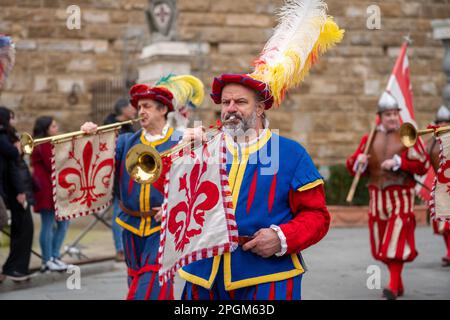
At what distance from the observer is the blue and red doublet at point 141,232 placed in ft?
21.5

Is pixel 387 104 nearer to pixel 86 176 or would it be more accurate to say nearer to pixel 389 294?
pixel 389 294

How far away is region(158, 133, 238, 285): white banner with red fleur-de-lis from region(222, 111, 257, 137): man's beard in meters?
0.06

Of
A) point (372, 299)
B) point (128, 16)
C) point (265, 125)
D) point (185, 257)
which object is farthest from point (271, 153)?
point (128, 16)

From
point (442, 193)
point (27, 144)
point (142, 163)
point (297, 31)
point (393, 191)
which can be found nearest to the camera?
point (142, 163)

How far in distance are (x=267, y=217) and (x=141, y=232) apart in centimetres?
225

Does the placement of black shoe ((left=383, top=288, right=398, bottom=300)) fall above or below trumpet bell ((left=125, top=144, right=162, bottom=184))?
below

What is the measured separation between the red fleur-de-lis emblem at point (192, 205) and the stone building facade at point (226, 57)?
11.5 m

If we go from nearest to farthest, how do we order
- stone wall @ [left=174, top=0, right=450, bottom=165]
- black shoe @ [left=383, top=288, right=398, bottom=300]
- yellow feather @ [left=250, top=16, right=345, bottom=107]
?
yellow feather @ [left=250, top=16, right=345, bottom=107] → black shoe @ [left=383, top=288, right=398, bottom=300] → stone wall @ [left=174, top=0, right=450, bottom=165]

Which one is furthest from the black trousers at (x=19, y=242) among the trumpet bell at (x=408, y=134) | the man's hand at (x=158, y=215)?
the trumpet bell at (x=408, y=134)

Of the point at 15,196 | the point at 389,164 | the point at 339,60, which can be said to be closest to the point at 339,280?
the point at 389,164

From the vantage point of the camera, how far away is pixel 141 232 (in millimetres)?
6738

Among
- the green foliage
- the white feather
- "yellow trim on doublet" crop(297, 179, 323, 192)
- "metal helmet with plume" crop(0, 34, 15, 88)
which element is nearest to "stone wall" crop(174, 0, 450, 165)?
the green foliage

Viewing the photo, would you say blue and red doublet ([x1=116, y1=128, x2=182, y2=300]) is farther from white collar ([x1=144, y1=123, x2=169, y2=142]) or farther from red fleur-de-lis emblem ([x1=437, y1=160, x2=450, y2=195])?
red fleur-de-lis emblem ([x1=437, y1=160, x2=450, y2=195])

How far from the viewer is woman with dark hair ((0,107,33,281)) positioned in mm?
9172
